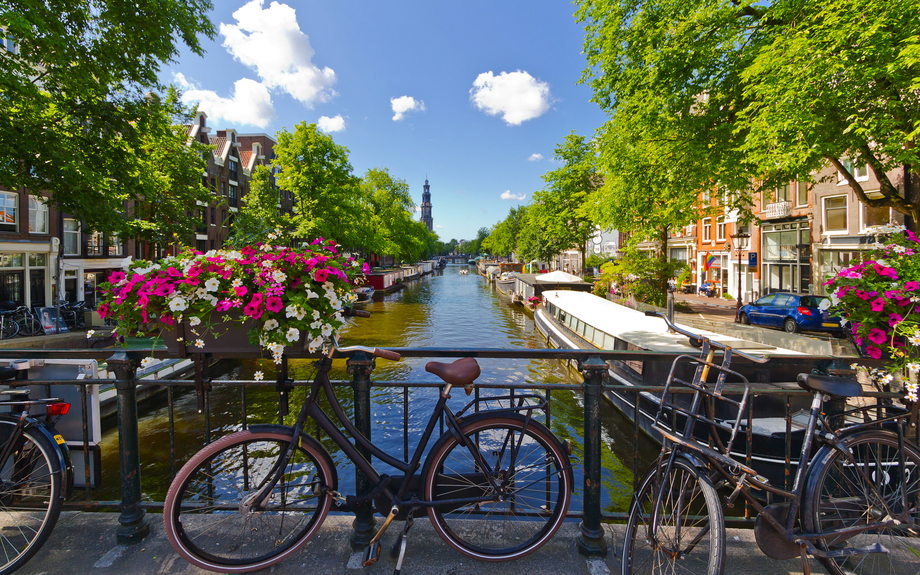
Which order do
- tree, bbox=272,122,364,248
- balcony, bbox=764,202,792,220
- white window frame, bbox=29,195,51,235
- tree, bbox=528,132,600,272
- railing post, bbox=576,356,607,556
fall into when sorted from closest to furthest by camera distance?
railing post, bbox=576,356,607,556 < white window frame, bbox=29,195,51,235 < balcony, bbox=764,202,792,220 < tree, bbox=272,122,364,248 < tree, bbox=528,132,600,272

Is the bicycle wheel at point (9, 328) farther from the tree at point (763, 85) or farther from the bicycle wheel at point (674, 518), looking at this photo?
the bicycle wheel at point (674, 518)

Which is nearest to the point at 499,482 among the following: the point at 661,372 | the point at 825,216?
the point at 661,372

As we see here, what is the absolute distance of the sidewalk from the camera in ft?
7.56

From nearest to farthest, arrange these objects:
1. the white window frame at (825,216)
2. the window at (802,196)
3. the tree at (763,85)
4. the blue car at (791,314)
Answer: the tree at (763,85), the blue car at (791,314), the white window frame at (825,216), the window at (802,196)

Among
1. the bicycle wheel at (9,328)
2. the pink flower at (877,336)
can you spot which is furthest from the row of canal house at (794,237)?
the bicycle wheel at (9,328)

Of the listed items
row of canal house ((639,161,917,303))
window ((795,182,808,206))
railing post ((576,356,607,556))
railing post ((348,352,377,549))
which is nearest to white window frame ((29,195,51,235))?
railing post ((348,352,377,549))

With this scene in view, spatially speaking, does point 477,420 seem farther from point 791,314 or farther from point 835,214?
point 835,214

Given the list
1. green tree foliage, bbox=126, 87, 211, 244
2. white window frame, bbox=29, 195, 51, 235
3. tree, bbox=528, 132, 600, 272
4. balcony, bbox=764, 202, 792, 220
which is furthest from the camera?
tree, bbox=528, 132, 600, 272

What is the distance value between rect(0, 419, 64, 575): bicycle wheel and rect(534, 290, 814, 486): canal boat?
2944 millimetres

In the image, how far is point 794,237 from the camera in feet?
82.1

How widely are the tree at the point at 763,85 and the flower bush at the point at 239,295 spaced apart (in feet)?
31.2

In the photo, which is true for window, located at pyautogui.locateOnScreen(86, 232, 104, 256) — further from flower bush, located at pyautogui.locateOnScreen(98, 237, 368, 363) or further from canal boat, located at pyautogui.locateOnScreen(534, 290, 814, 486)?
flower bush, located at pyautogui.locateOnScreen(98, 237, 368, 363)

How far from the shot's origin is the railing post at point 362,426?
2.42m

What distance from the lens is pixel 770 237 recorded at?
2695 centimetres
